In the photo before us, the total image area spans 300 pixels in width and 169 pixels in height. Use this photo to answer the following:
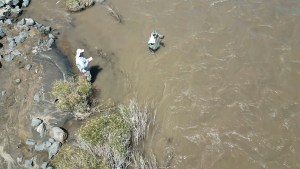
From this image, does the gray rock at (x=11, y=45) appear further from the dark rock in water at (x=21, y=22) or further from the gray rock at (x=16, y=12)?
the gray rock at (x=16, y=12)

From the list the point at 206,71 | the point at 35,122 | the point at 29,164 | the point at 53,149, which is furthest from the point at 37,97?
the point at 206,71

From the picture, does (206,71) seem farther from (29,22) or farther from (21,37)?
(29,22)

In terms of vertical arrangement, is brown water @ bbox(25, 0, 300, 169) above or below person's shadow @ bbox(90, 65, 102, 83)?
above

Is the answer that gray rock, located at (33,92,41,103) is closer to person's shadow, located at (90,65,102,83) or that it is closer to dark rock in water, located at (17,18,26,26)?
person's shadow, located at (90,65,102,83)

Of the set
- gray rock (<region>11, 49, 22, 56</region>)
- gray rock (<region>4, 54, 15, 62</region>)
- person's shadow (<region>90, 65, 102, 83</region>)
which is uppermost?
person's shadow (<region>90, 65, 102, 83</region>)

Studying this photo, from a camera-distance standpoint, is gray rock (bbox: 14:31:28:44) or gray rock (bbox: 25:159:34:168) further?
gray rock (bbox: 14:31:28:44)

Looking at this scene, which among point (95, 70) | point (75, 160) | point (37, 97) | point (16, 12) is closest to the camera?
point (75, 160)

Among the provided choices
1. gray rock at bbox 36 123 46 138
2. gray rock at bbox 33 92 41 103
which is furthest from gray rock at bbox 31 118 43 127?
gray rock at bbox 33 92 41 103
